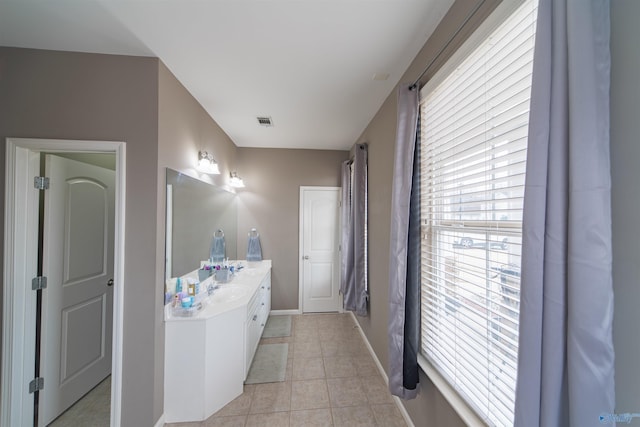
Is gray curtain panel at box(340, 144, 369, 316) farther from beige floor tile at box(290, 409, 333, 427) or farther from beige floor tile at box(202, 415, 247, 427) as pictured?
beige floor tile at box(202, 415, 247, 427)

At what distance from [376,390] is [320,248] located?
207 cm

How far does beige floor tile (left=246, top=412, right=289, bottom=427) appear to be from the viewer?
171cm

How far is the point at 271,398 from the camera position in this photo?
6.42ft

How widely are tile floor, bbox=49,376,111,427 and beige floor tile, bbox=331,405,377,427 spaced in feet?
5.59

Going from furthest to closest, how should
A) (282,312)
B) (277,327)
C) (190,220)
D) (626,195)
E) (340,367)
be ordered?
(282,312)
(277,327)
(340,367)
(190,220)
(626,195)

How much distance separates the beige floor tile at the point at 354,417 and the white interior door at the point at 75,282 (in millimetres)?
2092

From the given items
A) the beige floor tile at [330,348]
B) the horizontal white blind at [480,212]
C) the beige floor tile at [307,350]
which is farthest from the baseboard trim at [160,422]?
the horizontal white blind at [480,212]

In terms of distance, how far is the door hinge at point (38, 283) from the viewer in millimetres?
1591

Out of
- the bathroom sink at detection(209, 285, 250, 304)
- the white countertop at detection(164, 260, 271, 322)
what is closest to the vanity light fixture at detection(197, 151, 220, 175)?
the white countertop at detection(164, 260, 271, 322)

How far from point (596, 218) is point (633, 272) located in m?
0.16

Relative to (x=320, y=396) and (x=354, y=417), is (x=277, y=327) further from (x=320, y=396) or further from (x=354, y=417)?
(x=354, y=417)

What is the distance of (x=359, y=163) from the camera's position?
2.79 m

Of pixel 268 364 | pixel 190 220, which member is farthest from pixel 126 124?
pixel 268 364

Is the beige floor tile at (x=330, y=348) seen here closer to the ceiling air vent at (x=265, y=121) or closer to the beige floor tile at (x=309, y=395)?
the beige floor tile at (x=309, y=395)
